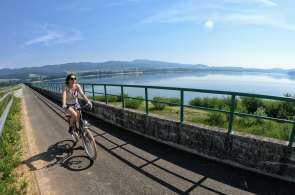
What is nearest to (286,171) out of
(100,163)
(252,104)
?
(100,163)

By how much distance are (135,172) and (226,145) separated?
6.81 ft

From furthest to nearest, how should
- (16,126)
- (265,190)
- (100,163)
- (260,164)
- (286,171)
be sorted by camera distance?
(16,126)
(100,163)
(260,164)
(286,171)
(265,190)

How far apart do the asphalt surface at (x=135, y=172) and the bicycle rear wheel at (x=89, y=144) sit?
149 millimetres

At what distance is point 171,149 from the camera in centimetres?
593

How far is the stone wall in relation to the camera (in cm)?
420

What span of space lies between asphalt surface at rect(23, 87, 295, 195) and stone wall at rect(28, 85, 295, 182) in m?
0.19

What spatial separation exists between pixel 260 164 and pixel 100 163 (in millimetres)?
3432

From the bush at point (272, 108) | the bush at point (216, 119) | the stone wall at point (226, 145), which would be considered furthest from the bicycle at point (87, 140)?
the bush at point (272, 108)

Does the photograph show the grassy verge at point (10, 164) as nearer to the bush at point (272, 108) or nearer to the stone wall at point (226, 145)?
the stone wall at point (226, 145)

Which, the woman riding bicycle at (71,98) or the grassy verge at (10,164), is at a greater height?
the woman riding bicycle at (71,98)

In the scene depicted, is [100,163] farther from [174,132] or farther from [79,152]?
[174,132]

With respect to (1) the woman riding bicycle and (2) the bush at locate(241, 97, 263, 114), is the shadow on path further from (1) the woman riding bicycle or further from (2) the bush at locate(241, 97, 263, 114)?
(2) the bush at locate(241, 97, 263, 114)

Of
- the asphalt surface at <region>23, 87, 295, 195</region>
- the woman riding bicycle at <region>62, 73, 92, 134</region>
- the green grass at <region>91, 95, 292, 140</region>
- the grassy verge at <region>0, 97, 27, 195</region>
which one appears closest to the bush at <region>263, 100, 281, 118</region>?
the green grass at <region>91, 95, 292, 140</region>

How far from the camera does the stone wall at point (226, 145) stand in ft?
13.8
